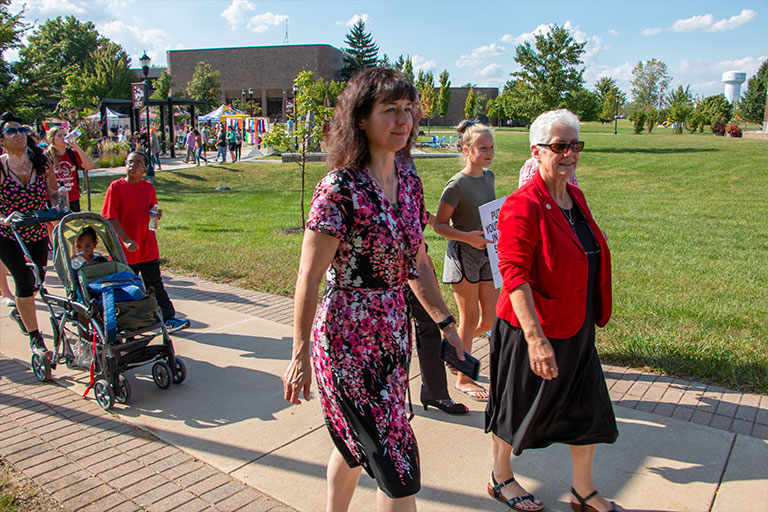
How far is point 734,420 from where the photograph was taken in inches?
153

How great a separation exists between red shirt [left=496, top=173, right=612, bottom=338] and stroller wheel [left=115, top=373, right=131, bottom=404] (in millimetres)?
3066

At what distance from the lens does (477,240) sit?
4.10 m

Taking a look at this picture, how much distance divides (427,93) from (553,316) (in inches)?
2185

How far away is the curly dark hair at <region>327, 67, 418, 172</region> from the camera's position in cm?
228

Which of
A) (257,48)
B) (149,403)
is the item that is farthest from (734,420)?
(257,48)

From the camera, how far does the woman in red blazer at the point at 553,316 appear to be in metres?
2.67

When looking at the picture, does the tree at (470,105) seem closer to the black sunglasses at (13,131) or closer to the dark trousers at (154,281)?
the dark trousers at (154,281)

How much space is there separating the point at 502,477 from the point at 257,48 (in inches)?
3030

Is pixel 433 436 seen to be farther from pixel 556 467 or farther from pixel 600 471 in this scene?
pixel 600 471

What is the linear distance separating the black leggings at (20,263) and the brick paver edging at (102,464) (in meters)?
0.99

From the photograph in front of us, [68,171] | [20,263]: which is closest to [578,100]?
[68,171]

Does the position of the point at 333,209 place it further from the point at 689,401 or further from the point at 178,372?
the point at 689,401

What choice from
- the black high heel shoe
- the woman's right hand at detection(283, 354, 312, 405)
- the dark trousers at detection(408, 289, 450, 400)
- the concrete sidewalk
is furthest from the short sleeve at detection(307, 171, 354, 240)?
the black high heel shoe

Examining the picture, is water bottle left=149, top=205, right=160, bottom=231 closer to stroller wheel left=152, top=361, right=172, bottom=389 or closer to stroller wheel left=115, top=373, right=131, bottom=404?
stroller wheel left=152, top=361, right=172, bottom=389
